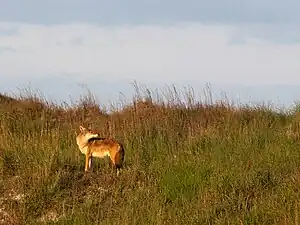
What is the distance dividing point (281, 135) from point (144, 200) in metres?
3.82

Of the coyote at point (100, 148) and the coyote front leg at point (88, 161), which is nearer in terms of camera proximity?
the coyote at point (100, 148)

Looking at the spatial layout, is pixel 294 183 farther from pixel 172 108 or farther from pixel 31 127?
pixel 31 127

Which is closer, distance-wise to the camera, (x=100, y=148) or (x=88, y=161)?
(x=100, y=148)

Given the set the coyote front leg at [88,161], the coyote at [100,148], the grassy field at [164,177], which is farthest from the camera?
the coyote front leg at [88,161]

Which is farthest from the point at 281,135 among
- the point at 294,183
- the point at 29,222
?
the point at 29,222

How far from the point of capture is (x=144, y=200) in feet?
29.8

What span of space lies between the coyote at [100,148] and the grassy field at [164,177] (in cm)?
21

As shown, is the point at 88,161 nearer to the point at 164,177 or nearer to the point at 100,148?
the point at 100,148

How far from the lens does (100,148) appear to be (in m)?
9.92

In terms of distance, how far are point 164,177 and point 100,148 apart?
111 cm

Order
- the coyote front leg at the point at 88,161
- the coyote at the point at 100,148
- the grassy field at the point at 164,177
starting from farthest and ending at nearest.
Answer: the coyote front leg at the point at 88,161 < the coyote at the point at 100,148 < the grassy field at the point at 164,177

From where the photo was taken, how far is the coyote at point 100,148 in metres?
9.87

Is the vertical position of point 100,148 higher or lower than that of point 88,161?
higher

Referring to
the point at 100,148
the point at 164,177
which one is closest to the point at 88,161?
Answer: the point at 100,148
